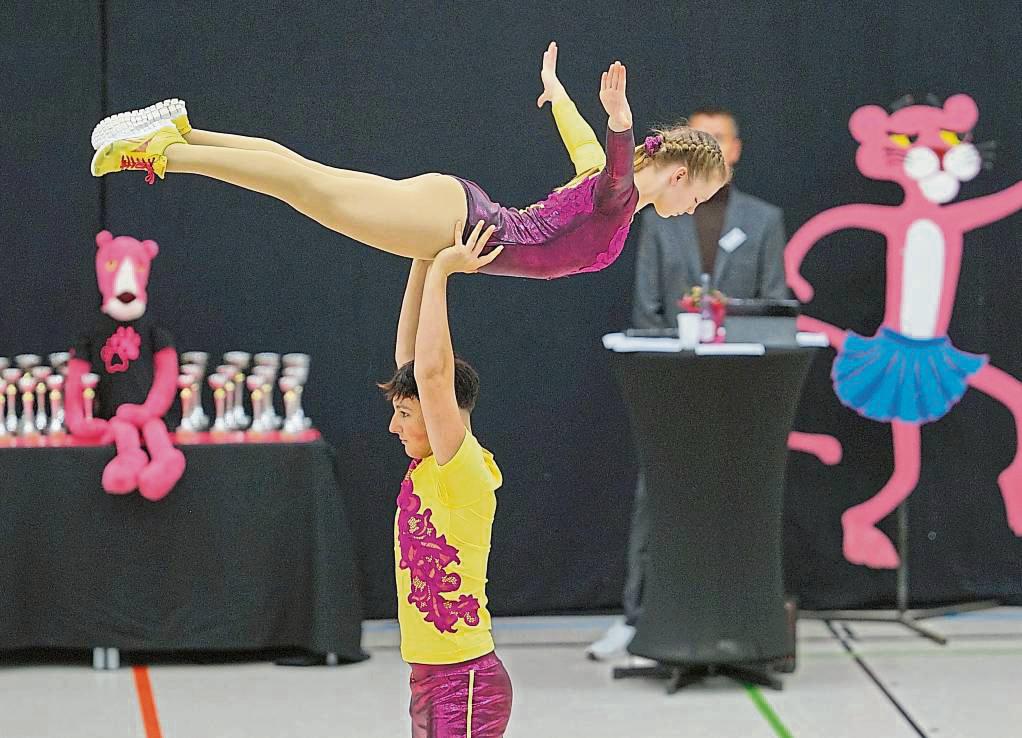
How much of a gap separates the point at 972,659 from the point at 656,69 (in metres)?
2.46

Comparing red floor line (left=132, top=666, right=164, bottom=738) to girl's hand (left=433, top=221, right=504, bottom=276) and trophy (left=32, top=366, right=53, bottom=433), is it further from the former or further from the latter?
girl's hand (left=433, top=221, right=504, bottom=276)

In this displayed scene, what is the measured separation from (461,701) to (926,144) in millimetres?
3429

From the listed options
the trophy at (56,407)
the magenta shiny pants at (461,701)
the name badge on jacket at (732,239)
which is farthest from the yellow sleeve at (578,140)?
the trophy at (56,407)

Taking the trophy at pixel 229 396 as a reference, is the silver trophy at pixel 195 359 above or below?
above

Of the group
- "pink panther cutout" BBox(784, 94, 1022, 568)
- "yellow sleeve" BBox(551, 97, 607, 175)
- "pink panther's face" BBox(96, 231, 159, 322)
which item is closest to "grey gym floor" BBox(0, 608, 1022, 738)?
"pink panther cutout" BBox(784, 94, 1022, 568)

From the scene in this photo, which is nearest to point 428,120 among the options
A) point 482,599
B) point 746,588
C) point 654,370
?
point 654,370

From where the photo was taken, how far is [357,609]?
5.31 m

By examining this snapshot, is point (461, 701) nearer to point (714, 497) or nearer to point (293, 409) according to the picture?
point (714, 497)

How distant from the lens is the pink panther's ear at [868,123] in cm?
565

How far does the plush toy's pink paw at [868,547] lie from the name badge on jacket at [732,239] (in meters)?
1.21

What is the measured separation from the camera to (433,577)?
300 centimetres

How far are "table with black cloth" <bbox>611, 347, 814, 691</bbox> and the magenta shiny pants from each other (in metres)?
1.90

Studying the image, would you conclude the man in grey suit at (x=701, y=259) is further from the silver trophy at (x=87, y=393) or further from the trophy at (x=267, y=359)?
the silver trophy at (x=87, y=393)

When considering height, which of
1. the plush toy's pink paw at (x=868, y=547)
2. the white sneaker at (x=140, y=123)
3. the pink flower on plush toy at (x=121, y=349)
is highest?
the white sneaker at (x=140, y=123)
